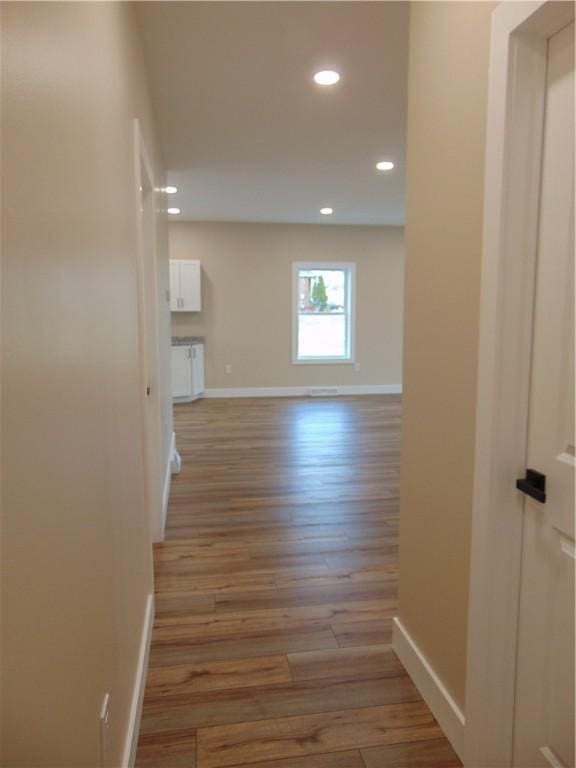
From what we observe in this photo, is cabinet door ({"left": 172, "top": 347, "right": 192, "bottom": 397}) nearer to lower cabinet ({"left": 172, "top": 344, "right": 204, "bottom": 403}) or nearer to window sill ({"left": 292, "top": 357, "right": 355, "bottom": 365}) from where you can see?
lower cabinet ({"left": 172, "top": 344, "right": 204, "bottom": 403})

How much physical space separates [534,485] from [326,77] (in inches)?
103

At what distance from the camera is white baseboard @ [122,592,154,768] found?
1.52 metres

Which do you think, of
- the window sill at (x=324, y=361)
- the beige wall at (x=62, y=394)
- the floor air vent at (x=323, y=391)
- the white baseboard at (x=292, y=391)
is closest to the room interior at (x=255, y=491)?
the beige wall at (x=62, y=394)

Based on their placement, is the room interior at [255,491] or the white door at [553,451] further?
the white door at [553,451]

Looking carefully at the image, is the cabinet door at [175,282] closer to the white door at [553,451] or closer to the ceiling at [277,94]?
the ceiling at [277,94]

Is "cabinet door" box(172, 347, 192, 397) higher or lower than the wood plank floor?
higher

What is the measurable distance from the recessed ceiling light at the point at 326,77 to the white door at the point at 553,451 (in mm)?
1931

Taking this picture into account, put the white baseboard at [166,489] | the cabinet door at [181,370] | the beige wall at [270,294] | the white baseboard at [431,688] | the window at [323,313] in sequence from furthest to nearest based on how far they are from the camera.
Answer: the window at [323,313], the beige wall at [270,294], the cabinet door at [181,370], the white baseboard at [166,489], the white baseboard at [431,688]

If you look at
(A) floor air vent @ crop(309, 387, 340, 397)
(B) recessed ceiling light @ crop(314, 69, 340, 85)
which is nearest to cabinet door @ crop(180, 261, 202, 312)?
(A) floor air vent @ crop(309, 387, 340, 397)

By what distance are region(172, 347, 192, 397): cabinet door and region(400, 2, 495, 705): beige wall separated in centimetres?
592

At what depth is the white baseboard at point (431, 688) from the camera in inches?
63.3

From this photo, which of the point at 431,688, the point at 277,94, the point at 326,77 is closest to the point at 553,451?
the point at 431,688

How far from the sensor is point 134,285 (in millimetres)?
2012

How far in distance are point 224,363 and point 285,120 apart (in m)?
4.89
